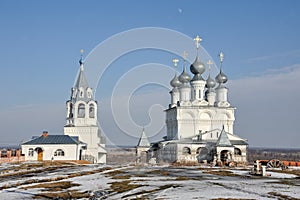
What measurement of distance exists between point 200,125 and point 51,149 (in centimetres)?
1387

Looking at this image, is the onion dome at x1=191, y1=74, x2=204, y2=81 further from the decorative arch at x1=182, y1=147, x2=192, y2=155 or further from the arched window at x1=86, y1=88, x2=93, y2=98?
the arched window at x1=86, y1=88, x2=93, y2=98

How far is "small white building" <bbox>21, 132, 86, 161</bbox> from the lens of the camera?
39.2 meters

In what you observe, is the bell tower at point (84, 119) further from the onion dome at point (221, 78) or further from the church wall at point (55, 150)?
the onion dome at point (221, 78)

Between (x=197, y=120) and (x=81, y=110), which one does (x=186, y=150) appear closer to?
(x=197, y=120)

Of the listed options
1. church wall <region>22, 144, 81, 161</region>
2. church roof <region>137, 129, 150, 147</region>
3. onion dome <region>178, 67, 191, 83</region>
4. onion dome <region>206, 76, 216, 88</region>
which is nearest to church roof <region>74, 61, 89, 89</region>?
church roof <region>137, 129, 150, 147</region>

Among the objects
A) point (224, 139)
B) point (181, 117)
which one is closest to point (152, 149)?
point (181, 117)

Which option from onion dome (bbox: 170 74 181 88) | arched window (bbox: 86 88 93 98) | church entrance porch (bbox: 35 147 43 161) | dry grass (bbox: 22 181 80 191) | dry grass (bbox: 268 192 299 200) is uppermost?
onion dome (bbox: 170 74 181 88)

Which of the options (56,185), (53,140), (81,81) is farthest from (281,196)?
(81,81)

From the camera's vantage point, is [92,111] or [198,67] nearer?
[198,67]

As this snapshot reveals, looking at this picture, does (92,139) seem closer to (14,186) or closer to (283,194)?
(14,186)

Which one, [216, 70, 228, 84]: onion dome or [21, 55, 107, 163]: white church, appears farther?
[216, 70, 228, 84]: onion dome

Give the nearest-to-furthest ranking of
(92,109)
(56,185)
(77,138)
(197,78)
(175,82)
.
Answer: (56,185) → (77,138) → (197,78) → (92,109) → (175,82)

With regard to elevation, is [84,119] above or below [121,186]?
above

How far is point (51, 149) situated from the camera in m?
39.2
